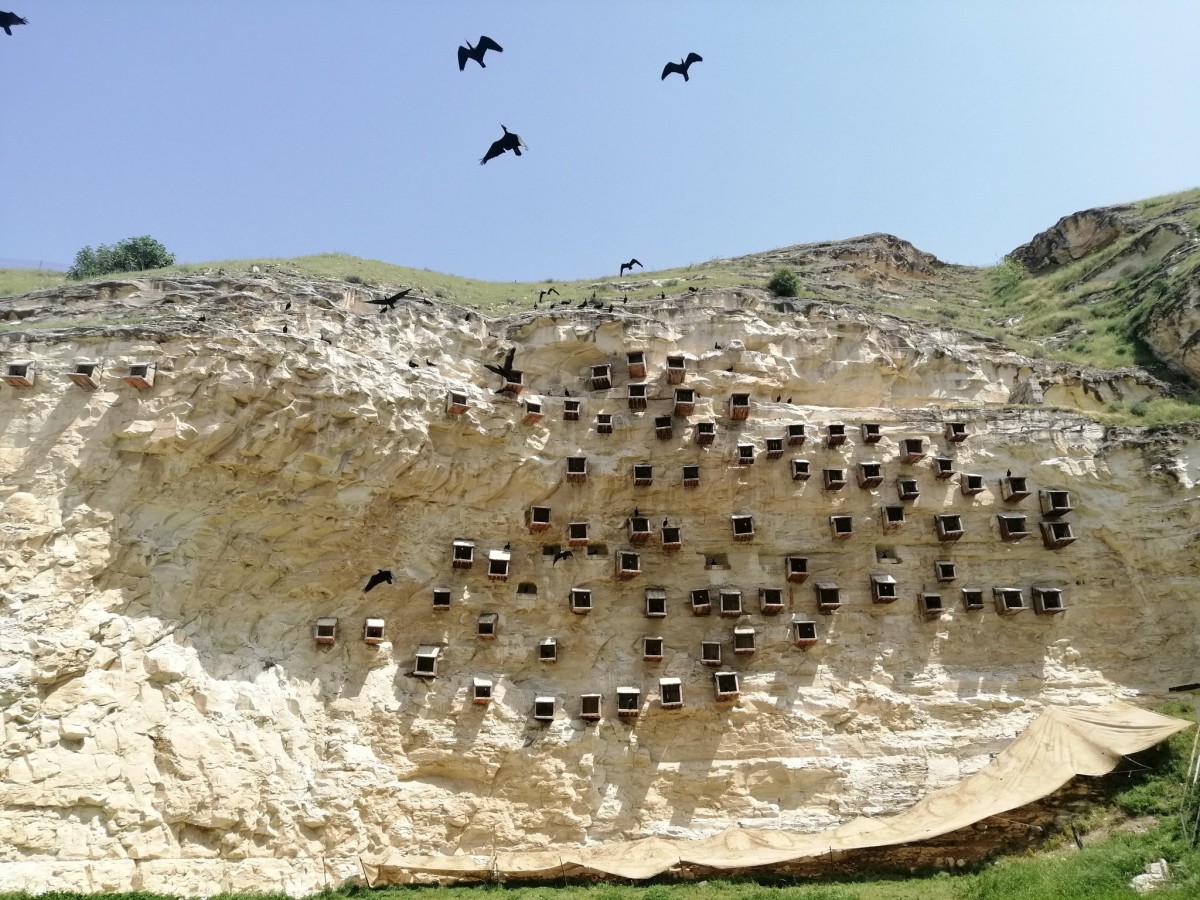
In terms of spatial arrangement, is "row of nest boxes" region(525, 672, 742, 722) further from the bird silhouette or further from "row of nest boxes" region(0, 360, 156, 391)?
"row of nest boxes" region(0, 360, 156, 391)

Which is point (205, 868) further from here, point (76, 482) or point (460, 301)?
point (460, 301)

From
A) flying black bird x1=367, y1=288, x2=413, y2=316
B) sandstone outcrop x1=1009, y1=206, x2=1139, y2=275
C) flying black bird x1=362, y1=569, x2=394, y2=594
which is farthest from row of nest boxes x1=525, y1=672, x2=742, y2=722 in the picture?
sandstone outcrop x1=1009, y1=206, x2=1139, y2=275

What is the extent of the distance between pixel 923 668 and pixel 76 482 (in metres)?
20.4

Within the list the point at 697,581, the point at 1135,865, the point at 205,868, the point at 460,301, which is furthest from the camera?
the point at 460,301

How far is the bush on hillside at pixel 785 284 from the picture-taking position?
2897 cm

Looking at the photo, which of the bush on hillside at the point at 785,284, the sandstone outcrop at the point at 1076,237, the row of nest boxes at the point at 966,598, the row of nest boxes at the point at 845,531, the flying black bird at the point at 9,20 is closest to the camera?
the flying black bird at the point at 9,20

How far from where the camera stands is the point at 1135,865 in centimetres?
1468

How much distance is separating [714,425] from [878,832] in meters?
10.4

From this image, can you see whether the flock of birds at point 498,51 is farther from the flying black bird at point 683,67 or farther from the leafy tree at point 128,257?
the leafy tree at point 128,257

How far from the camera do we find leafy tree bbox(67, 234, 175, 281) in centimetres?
3884

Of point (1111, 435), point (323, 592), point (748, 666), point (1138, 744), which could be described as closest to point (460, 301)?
point (323, 592)

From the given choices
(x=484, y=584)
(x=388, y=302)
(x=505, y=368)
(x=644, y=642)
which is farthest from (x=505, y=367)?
(x=644, y=642)

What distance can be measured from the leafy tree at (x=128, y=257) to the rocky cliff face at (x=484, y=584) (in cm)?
2090

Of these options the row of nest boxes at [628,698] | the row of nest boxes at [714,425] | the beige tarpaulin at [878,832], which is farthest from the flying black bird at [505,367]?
the beige tarpaulin at [878,832]
